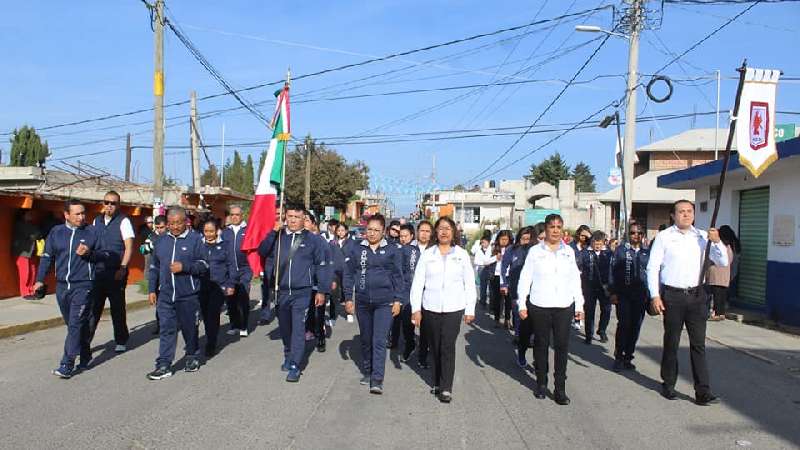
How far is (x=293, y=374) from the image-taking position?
23.8 feet

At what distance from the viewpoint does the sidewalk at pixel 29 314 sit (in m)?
10.4

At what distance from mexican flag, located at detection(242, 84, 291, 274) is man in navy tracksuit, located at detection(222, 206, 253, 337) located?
1616 mm

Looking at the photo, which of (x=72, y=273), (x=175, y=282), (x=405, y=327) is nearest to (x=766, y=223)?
(x=405, y=327)

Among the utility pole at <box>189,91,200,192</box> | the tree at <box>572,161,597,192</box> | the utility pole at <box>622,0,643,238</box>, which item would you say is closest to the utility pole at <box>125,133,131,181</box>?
the utility pole at <box>189,91,200,192</box>

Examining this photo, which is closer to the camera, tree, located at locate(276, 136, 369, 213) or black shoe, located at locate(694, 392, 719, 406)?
black shoe, located at locate(694, 392, 719, 406)

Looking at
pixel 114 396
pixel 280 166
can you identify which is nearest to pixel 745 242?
pixel 280 166

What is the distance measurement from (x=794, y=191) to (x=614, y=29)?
731cm

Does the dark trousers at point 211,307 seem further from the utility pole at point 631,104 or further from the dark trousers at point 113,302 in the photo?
the utility pole at point 631,104

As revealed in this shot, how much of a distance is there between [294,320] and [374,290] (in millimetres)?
1001

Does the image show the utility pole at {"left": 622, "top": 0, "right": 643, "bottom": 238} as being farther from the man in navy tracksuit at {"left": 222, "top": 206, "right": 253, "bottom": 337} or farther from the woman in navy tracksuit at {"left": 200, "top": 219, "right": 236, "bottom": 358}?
the woman in navy tracksuit at {"left": 200, "top": 219, "right": 236, "bottom": 358}

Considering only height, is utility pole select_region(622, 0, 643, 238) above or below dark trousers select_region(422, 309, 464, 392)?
above

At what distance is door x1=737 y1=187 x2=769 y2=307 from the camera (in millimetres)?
14367

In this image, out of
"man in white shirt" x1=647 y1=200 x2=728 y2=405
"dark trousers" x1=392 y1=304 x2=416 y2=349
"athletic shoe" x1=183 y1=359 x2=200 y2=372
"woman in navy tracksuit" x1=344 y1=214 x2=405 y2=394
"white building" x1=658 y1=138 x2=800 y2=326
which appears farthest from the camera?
"white building" x1=658 y1=138 x2=800 y2=326

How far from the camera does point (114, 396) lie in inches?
254
